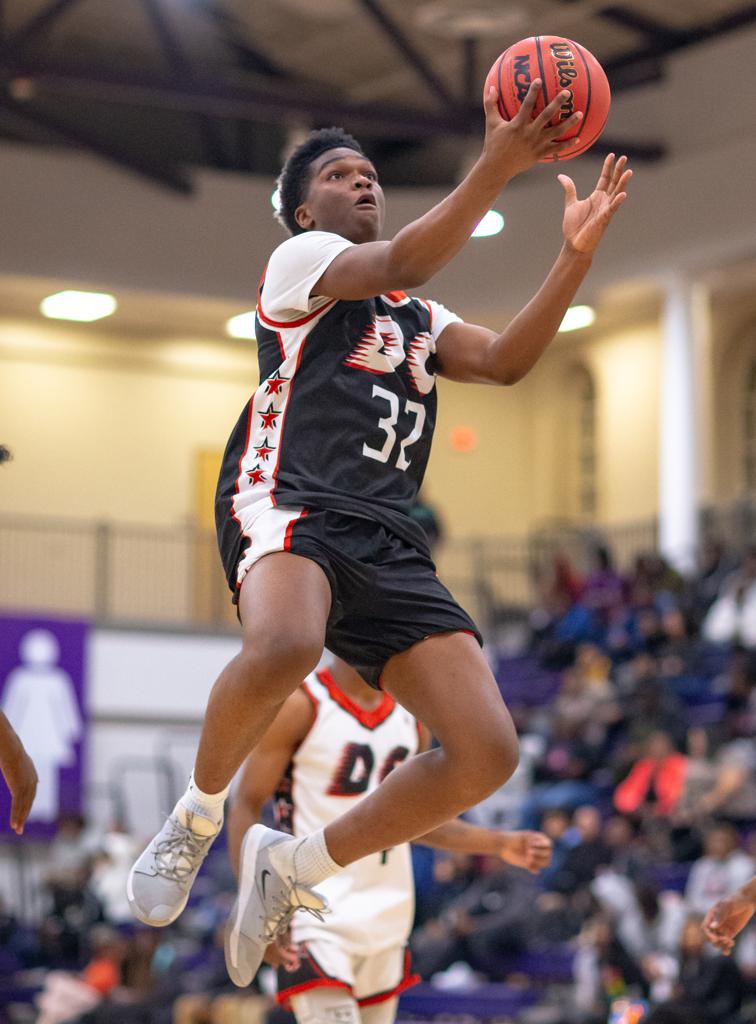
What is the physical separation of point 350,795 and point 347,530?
1874 mm

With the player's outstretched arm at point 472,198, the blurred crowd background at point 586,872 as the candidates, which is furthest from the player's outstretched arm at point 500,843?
the blurred crowd background at point 586,872

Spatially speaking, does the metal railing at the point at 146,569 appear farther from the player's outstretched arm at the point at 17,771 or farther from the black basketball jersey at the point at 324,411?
the black basketball jersey at the point at 324,411

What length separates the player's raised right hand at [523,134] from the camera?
4.39 metres

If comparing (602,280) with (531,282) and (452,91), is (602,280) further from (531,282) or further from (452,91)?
(452,91)

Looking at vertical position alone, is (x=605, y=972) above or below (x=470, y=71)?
below

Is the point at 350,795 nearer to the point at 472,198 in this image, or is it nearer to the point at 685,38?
the point at 472,198

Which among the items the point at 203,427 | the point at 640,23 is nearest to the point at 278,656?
the point at 640,23

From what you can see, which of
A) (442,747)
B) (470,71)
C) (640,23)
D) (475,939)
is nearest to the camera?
(442,747)

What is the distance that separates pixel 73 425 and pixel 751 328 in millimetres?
9214

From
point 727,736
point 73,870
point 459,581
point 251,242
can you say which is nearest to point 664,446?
point 459,581

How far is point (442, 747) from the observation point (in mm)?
4711

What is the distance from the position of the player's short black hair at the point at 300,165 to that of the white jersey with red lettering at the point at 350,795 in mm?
1911

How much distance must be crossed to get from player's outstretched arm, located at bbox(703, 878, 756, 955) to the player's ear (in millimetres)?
2226

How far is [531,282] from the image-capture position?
2219 centimetres
